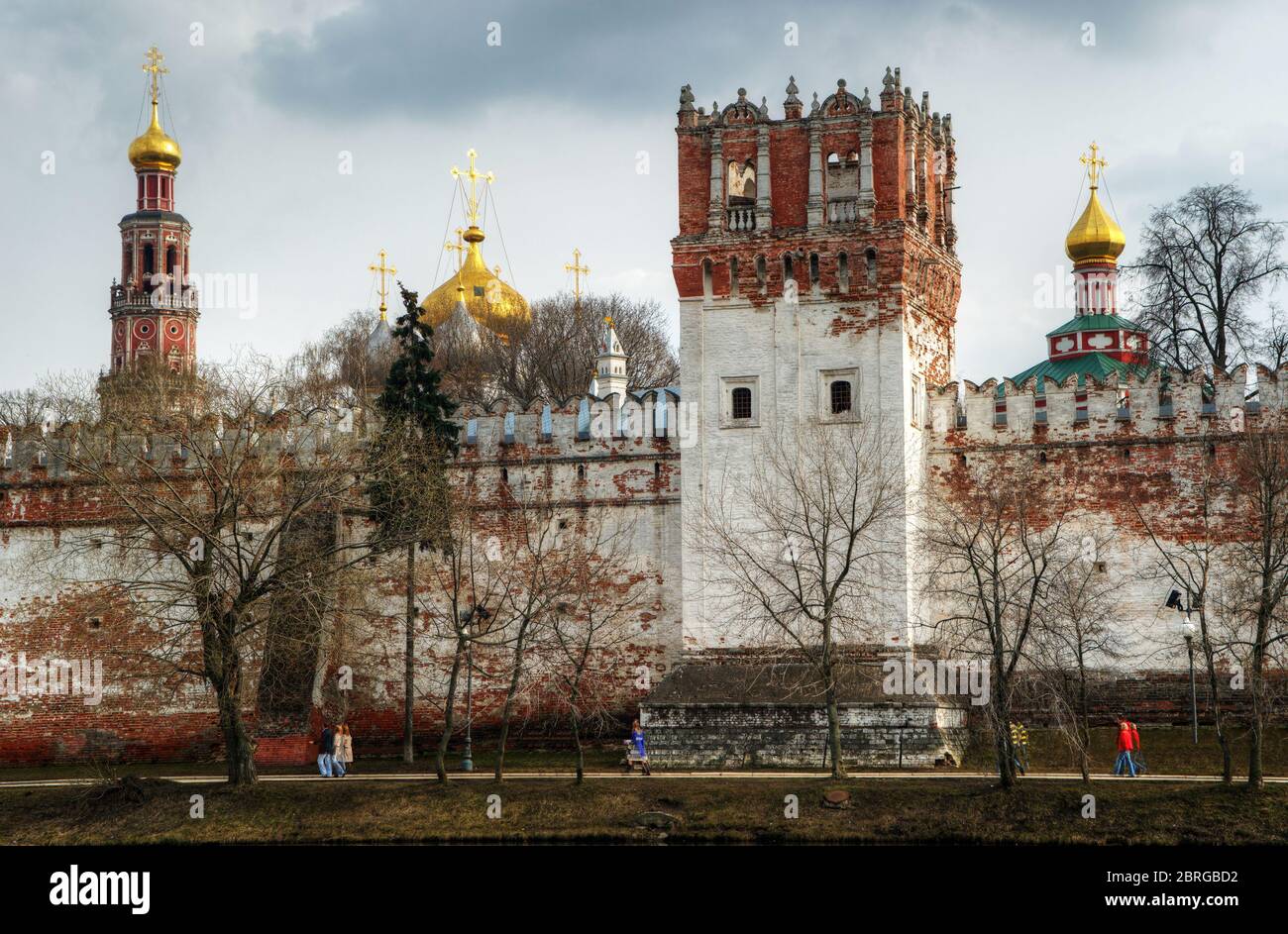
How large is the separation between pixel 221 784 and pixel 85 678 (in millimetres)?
8842

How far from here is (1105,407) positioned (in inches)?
1378

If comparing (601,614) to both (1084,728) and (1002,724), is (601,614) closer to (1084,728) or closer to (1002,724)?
(1084,728)

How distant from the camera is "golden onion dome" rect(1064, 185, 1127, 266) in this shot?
51.8 metres

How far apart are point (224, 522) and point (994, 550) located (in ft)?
39.0

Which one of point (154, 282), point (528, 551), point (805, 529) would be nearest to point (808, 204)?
point (805, 529)

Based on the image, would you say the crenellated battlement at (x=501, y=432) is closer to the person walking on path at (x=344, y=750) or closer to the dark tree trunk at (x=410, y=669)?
the dark tree trunk at (x=410, y=669)

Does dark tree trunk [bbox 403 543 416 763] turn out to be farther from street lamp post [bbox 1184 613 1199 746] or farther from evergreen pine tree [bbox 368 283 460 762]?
street lamp post [bbox 1184 613 1199 746]

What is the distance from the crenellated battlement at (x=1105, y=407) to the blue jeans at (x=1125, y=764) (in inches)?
272

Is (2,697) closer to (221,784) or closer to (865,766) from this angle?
(221,784)

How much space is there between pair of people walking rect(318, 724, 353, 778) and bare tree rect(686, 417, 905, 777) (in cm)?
684

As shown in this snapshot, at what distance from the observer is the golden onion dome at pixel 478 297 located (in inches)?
2547

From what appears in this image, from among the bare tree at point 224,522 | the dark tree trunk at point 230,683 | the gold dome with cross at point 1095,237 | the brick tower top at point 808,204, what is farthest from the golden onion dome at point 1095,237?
the dark tree trunk at point 230,683
